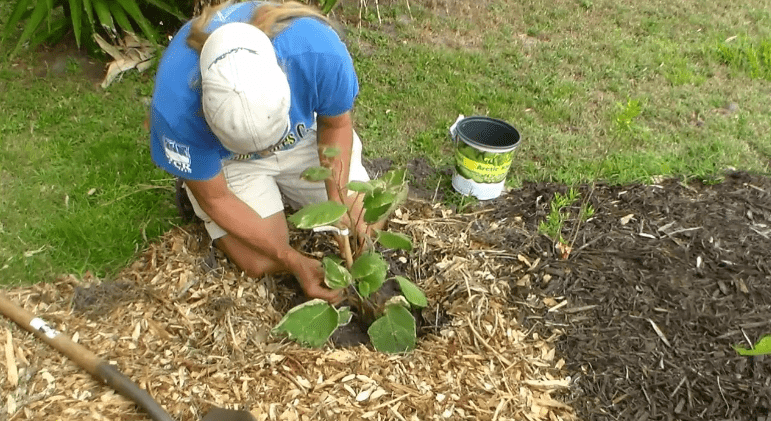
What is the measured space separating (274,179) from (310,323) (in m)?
0.87

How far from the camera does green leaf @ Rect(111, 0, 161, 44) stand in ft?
10.9

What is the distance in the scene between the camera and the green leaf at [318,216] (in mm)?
1744

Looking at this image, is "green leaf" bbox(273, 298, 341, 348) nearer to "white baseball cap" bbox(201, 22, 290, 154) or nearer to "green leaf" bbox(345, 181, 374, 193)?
"green leaf" bbox(345, 181, 374, 193)

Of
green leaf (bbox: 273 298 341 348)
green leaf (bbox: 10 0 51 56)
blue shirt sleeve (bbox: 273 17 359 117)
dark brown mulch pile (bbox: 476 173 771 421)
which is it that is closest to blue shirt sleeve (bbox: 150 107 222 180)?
blue shirt sleeve (bbox: 273 17 359 117)

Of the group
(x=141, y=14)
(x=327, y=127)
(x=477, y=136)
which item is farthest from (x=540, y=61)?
(x=141, y=14)

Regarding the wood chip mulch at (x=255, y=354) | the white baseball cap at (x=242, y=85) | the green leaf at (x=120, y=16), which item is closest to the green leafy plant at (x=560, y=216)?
the wood chip mulch at (x=255, y=354)

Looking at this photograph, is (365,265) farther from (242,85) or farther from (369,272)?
(242,85)

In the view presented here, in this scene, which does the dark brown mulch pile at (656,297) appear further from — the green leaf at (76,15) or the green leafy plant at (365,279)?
the green leaf at (76,15)

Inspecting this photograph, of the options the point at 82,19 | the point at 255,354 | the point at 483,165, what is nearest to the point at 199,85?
the point at 255,354

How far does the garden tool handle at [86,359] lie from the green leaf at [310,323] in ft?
1.40

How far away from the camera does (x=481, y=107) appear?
140 inches

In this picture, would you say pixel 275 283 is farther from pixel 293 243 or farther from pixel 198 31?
pixel 198 31

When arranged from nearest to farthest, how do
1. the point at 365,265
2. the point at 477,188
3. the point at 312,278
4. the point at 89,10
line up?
1. the point at 365,265
2. the point at 312,278
3. the point at 477,188
4. the point at 89,10

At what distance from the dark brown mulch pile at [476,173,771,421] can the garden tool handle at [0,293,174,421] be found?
1.31 meters
